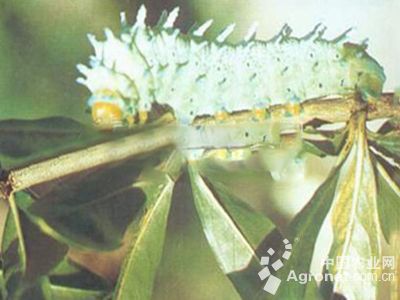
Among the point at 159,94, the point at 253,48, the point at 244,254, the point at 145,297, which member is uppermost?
the point at 253,48

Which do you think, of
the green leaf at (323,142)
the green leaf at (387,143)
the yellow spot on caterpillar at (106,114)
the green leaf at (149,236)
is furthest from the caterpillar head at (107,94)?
the green leaf at (387,143)

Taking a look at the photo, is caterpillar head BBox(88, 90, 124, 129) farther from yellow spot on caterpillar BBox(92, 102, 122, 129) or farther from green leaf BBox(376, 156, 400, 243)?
green leaf BBox(376, 156, 400, 243)

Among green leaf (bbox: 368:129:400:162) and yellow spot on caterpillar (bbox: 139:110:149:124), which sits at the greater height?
green leaf (bbox: 368:129:400:162)

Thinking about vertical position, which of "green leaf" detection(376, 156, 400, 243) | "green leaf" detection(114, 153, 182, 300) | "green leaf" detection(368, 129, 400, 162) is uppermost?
"green leaf" detection(368, 129, 400, 162)

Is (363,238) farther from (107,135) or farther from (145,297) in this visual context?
(107,135)

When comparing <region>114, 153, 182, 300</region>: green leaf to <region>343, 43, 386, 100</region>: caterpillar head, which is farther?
<region>343, 43, 386, 100</region>: caterpillar head

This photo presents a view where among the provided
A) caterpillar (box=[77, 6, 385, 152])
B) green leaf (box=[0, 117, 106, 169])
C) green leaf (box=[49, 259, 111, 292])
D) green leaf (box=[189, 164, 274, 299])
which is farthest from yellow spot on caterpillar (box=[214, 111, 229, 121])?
green leaf (box=[49, 259, 111, 292])

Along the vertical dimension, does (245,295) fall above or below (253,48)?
below

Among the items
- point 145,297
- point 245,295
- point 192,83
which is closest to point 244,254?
point 245,295
